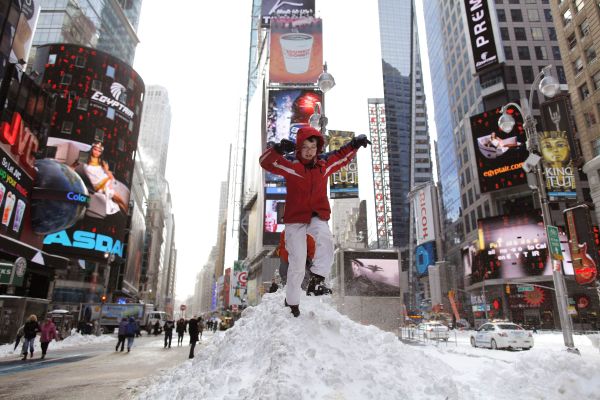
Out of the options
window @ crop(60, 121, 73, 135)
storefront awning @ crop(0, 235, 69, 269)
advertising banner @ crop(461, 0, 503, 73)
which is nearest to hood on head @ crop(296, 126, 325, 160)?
storefront awning @ crop(0, 235, 69, 269)

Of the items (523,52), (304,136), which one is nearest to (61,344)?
(304,136)

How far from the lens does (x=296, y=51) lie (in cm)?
6762

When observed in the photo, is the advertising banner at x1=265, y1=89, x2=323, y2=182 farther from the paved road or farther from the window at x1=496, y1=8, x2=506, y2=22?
the paved road

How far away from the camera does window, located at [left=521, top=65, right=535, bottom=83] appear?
182 ft

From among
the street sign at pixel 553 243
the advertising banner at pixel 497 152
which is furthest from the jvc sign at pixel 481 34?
the street sign at pixel 553 243

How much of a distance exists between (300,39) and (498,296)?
4986 centimetres

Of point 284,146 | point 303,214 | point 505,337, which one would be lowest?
point 505,337

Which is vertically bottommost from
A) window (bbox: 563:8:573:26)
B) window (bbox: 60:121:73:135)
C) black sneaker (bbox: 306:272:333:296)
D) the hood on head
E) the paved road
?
the paved road

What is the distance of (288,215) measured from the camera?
17.5ft

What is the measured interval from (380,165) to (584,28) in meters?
97.0

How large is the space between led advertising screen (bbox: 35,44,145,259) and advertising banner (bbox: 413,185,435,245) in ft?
138

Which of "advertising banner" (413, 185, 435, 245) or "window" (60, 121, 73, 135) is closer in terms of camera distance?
"window" (60, 121, 73, 135)

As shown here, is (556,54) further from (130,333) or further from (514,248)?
(130,333)

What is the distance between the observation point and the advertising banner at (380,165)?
387 feet
